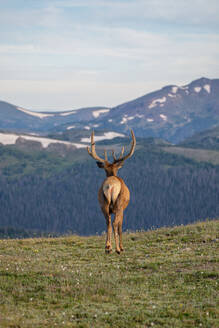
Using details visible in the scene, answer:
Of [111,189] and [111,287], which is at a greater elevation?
[111,189]

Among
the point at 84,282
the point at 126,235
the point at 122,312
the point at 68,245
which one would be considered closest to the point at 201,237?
the point at 126,235

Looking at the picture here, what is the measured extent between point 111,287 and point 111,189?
5827mm

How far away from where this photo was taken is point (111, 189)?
20.3 meters

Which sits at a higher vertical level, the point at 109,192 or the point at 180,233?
the point at 109,192

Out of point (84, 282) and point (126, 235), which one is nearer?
point (84, 282)

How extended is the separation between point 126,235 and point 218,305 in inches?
592

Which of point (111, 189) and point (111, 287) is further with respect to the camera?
point (111, 189)

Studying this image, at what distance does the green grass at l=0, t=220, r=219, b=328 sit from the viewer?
12438 millimetres

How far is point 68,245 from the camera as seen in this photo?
83.9 feet

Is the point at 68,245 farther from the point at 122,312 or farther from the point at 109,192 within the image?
the point at 122,312

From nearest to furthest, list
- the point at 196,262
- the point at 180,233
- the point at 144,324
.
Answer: the point at 144,324 → the point at 196,262 → the point at 180,233

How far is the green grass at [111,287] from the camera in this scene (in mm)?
12438

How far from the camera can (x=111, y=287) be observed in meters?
15.2

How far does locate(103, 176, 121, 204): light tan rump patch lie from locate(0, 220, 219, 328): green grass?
2447 millimetres
